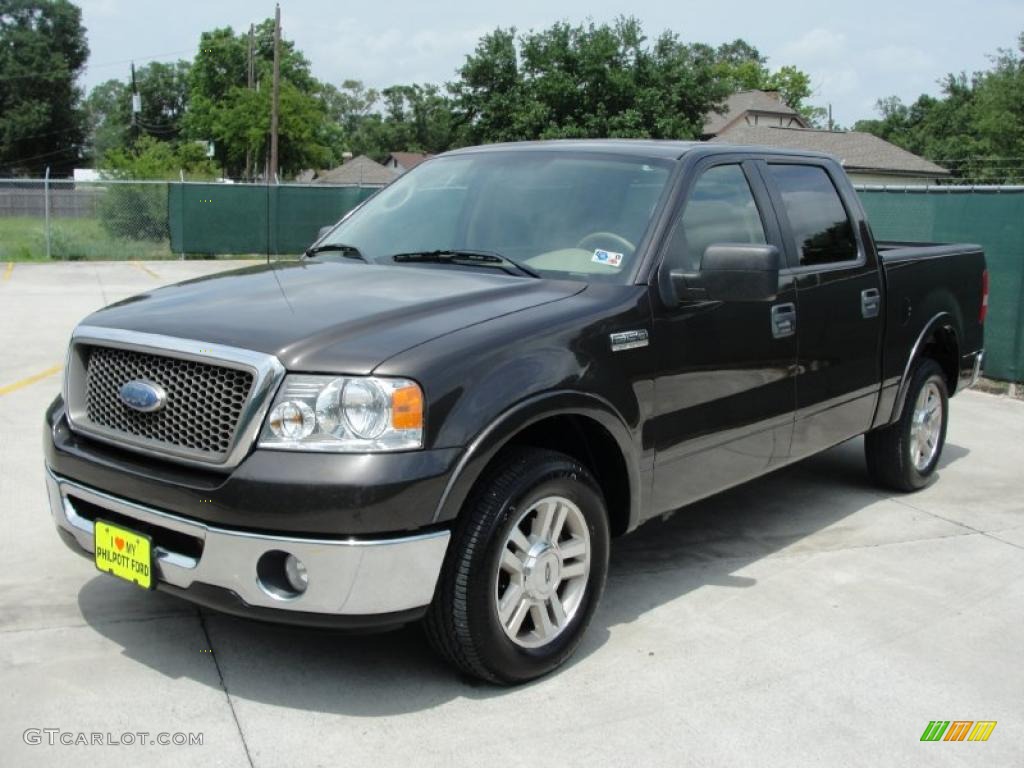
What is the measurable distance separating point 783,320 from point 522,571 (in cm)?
194

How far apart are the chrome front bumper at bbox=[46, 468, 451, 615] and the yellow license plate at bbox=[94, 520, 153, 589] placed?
0.11 m

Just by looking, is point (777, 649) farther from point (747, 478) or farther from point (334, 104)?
point (334, 104)

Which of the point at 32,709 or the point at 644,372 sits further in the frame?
the point at 644,372

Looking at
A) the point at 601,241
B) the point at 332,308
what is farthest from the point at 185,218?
the point at 332,308

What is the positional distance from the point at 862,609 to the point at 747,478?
0.73m

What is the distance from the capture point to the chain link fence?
25.1 metres

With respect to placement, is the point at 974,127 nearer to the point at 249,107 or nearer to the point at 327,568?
the point at 249,107

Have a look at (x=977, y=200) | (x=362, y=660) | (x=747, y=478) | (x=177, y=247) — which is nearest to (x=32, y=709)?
(x=362, y=660)

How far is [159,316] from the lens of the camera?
3852 millimetres

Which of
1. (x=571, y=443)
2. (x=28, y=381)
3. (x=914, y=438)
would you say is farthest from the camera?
(x=28, y=381)

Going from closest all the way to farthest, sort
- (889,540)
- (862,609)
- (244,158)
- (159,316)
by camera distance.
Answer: (159,316)
(862,609)
(889,540)
(244,158)

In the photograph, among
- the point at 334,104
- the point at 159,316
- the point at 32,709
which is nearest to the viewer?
the point at 32,709

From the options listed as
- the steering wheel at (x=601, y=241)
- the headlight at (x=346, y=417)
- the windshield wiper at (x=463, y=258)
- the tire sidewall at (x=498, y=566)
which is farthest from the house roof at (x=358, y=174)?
the headlight at (x=346, y=417)

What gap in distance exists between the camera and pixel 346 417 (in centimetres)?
335
